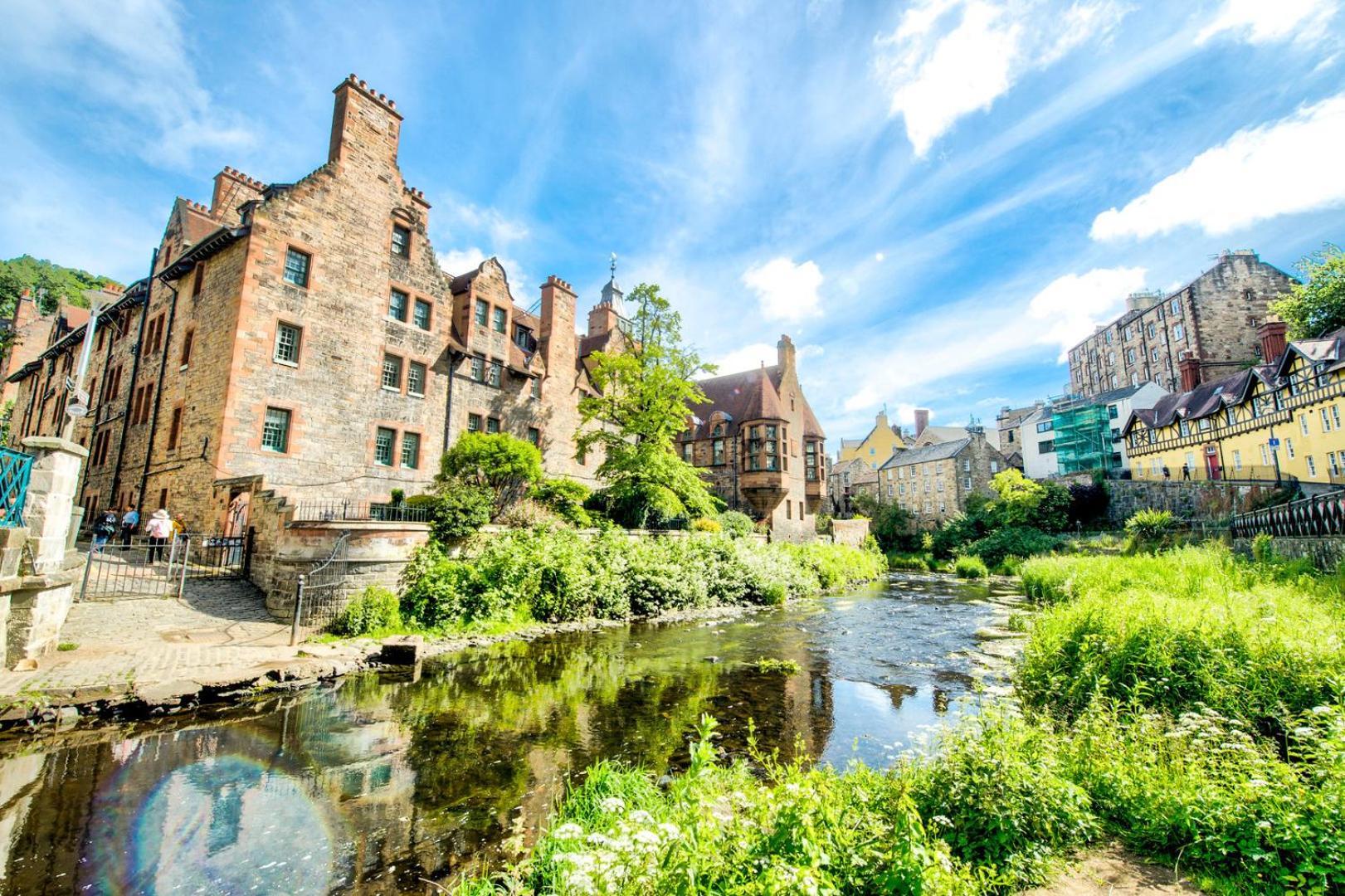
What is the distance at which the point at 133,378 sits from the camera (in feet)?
75.9

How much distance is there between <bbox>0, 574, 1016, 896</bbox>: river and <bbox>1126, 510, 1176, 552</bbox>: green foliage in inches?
935

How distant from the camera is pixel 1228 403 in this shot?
3628 cm

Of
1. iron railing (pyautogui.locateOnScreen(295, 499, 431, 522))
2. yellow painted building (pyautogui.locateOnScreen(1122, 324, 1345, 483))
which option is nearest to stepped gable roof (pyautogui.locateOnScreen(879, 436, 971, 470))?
yellow painted building (pyautogui.locateOnScreen(1122, 324, 1345, 483))

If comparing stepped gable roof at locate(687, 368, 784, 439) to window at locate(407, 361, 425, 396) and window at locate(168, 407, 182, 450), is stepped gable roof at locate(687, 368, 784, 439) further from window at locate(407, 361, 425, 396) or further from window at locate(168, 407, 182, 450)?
window at locate(168, 407, 182, 450)

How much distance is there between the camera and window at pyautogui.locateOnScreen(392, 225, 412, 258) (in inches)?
917

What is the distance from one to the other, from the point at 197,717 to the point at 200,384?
595 inches

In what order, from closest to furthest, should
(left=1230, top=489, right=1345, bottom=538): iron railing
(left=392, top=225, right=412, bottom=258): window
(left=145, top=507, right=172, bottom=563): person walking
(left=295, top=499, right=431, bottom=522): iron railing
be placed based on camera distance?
(left=1230, top=489, right=1345, bottom=538): iron railing < (left=145, top=507, right=172, bottom=563): person walking < (left=295, top=499, right=431, bottom=522): iron railing < (left=392, top=225, right=412, bottom=258): window

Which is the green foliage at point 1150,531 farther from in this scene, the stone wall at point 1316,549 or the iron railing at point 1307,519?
the stone wall at point 1316,549

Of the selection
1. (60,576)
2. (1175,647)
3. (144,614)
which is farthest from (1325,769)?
(144,614)

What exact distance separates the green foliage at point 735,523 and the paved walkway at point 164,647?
21.4 meters

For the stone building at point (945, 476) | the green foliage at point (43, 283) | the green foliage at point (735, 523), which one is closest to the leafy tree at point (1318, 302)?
the stone building at point (945, 476)

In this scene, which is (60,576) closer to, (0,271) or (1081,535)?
(1081,535)

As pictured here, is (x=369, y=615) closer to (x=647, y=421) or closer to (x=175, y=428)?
(x=175, y=428)

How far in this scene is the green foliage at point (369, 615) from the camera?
44.5 ft
